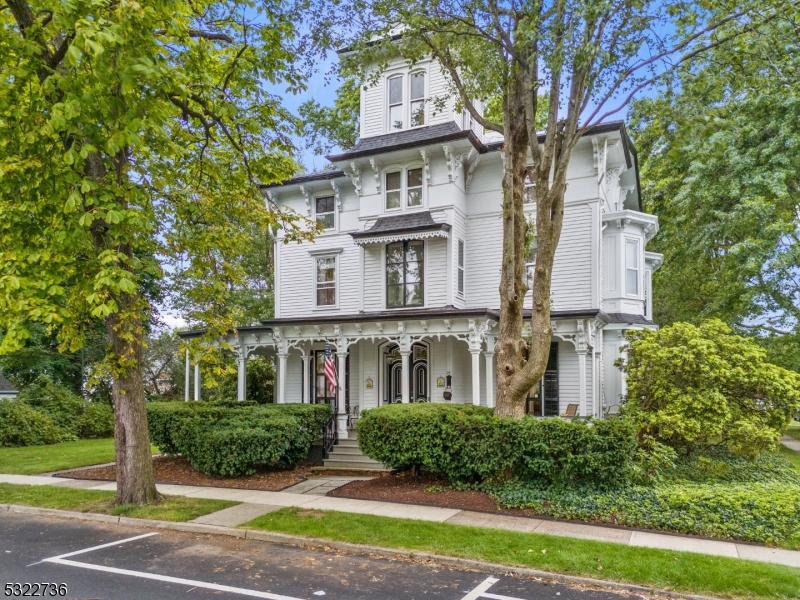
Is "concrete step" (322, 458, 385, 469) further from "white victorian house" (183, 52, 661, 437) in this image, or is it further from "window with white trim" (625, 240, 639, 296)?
"window with white trim" (625, 240, 639, 296)

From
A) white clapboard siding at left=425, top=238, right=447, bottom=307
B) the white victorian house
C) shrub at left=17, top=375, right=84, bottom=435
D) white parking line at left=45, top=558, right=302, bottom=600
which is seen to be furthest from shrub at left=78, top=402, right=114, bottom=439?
white parking line at left=45, top=558, right=302, bottom=600

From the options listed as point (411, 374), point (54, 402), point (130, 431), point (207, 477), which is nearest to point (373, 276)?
point (411, 374)

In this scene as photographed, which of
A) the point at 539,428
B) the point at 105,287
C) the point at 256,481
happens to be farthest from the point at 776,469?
the point at 105,287

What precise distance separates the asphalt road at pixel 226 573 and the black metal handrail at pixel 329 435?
685cm

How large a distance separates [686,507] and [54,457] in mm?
16829

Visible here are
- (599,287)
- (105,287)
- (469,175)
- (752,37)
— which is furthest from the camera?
(469,175)

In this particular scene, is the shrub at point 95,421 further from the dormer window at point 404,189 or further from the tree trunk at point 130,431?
the tree trunk at point 130,431

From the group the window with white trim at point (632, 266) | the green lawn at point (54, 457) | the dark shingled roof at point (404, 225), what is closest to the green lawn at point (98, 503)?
the green lawn at point (54, 457)

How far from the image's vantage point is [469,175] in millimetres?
18703

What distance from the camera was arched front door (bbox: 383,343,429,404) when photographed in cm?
1869

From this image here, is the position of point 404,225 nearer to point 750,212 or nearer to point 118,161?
point 118,161

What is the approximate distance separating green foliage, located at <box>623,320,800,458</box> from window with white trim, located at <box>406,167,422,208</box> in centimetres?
849

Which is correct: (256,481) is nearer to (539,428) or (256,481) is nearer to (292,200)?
(539,428)

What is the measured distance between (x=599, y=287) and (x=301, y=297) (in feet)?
33.5
